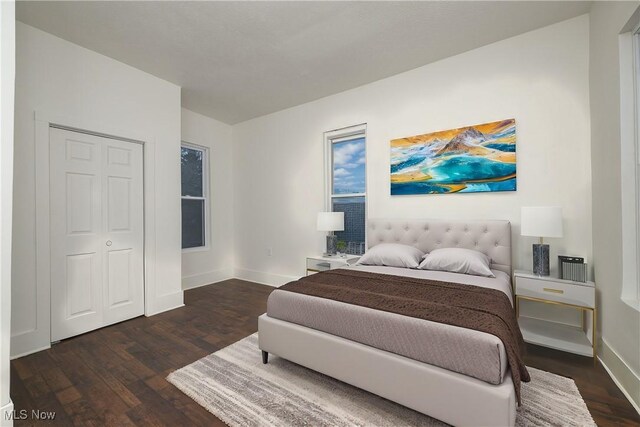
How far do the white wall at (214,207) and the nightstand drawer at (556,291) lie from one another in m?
4.41

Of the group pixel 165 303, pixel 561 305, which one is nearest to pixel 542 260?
pixel 561 305

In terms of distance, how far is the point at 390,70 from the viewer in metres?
3.43

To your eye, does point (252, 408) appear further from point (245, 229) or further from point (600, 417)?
point (245, 229)

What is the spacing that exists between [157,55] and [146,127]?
0.83m

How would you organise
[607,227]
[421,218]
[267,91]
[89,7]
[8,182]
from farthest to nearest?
[267,91] → [421,218] → [89,7] → [607,227] → [8,182]

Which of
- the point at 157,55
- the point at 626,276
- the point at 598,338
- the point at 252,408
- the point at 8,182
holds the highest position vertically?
the point at 157,55

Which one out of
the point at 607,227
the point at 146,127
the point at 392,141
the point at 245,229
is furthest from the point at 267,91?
the point at 607,227

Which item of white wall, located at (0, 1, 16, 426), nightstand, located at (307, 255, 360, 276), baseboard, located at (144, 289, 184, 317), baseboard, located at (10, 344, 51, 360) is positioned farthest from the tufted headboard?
baseboard, located at (10, 344, 51, 360)

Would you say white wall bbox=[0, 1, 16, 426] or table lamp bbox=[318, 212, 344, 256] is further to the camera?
table lamp bbox=[318, 212, 344, 256]

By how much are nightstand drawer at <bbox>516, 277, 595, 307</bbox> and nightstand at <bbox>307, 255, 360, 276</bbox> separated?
69.9 inches

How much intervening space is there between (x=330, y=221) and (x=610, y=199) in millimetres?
2643

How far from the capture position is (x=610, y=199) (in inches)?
82.0

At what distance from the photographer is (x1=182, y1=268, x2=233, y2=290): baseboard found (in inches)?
178

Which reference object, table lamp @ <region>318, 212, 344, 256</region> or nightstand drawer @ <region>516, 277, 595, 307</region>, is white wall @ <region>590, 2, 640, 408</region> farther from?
table lamp @ <region>318, 212, 344, 256</region>
